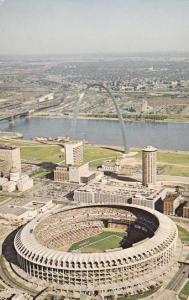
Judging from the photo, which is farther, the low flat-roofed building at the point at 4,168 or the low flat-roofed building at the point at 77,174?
the low flat-roofed building at the point at 4,168

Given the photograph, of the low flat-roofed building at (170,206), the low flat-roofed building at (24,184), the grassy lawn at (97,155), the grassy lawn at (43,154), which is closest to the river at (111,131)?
the grassy lawn at (97,155)

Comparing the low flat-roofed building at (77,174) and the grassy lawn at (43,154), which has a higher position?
the low flat-roofed building at (77,174)

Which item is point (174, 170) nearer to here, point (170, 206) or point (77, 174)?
point (77, 174)

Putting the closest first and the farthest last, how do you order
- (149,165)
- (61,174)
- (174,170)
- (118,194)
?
(118,194), (149,165), (61,174), (174,170)

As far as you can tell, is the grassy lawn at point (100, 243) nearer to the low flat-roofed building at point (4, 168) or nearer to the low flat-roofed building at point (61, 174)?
the low flat-roofed building at point (61, 174)

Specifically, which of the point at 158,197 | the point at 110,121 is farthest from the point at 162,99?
the point at 158,197

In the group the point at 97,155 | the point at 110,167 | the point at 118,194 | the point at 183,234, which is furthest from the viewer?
the point at 97,155

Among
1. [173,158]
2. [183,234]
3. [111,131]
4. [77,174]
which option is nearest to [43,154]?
[77,174]
